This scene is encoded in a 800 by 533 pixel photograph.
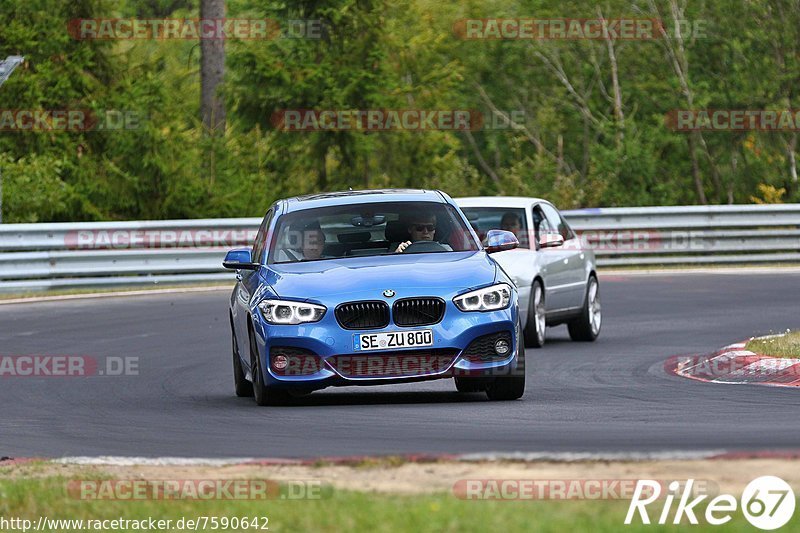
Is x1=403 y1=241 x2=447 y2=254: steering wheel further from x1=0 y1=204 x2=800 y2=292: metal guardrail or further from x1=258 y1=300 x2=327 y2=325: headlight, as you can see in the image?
x1=0 y1=204 x2=800 y2=292: metal guardrail

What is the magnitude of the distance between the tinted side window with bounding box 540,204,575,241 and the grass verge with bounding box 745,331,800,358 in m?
3.68

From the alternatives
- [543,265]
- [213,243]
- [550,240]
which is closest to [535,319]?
[543,265]

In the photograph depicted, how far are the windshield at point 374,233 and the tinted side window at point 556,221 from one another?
5702mm

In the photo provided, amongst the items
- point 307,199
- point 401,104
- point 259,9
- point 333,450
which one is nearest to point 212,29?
point 259,9

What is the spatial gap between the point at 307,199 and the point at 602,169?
25155 millimetres

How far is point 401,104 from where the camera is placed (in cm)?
3834

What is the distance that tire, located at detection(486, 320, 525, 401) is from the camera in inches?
477

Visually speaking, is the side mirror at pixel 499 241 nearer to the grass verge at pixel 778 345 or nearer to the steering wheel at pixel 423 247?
the steering wheel at pixel 423 247

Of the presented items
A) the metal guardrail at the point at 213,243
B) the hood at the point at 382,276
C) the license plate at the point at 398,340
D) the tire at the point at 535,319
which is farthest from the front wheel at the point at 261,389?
the metal guardrail at the point at 213,243

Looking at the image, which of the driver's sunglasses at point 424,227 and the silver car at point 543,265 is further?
the silver car at point 543,265

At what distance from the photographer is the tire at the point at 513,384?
1212 cm

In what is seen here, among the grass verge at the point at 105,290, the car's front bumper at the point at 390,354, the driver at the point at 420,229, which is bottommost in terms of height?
the grass verge at the point at 105,290

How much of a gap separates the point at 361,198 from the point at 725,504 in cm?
690

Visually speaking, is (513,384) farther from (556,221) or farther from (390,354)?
(556,221)
